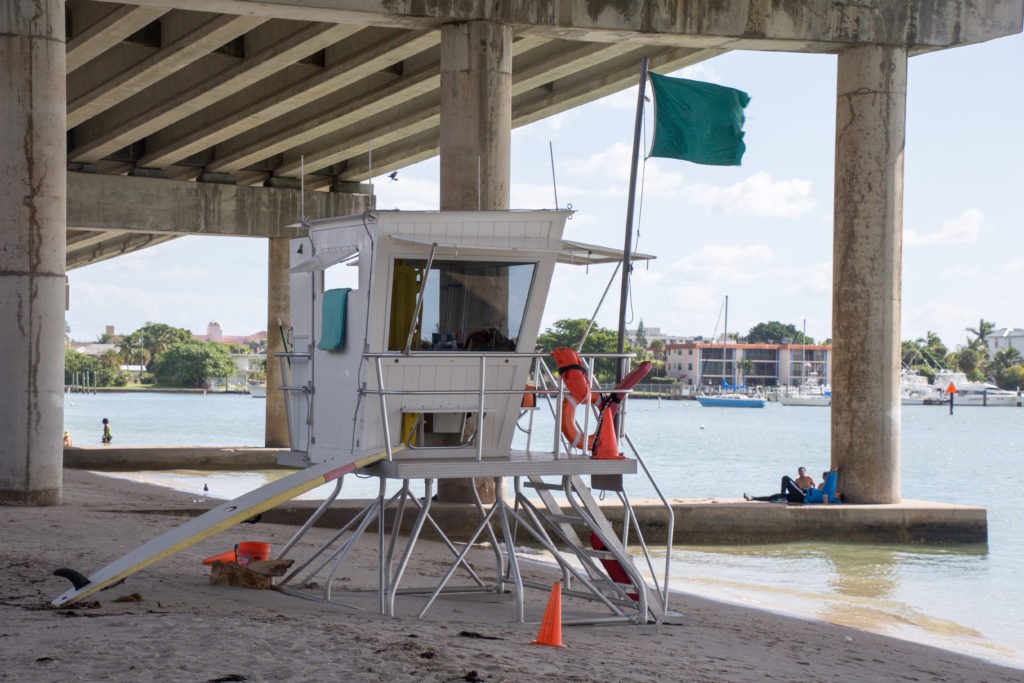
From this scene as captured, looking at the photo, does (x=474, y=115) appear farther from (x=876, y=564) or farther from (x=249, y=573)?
(x=249, y=573)

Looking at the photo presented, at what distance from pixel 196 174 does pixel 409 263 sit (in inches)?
1241

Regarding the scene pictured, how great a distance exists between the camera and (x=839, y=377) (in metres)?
25.5

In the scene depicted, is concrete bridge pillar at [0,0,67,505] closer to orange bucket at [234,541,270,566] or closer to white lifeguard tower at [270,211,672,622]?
orange bucket at [234,541,270,566]

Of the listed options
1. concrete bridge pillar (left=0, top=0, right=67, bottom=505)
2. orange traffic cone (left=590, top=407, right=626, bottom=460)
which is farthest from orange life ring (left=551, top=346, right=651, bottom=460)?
concrete bridge pillar (left=0, top=0, right=67, bottom=505)

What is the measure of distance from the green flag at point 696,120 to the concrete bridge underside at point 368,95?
3.80 m

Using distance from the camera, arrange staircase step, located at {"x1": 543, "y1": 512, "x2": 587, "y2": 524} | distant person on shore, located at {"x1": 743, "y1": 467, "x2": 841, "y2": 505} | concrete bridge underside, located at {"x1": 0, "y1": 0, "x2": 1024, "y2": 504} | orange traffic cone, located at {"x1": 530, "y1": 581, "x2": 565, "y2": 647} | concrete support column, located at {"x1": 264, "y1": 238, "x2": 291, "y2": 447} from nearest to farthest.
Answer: orange traffic cone, located at {"x1": 530, "y1": 581, "x2": 565, "y2": 647}, staircase step, located at {"x1": 543, "y1": 512, "x2": 587, "y2": 524}, concrete bridge underside, located at {"x1": 0, "y1": 0, "x2": 1024, "y2": 504}, distant person on shore, located at {"x1": 743, "y1": 467, "x2": 841, "y2": 505}, concrete support column, located at {"x1": 264, "y1": 238, "x2": 291, "y2": 447}

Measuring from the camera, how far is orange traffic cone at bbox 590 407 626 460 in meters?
13.3

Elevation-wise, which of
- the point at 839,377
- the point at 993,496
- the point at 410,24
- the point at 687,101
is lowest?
the point at 993,496

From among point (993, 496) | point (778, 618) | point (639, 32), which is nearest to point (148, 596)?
point (778, 618)

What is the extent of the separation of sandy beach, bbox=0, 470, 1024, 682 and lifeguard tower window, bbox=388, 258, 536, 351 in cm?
268

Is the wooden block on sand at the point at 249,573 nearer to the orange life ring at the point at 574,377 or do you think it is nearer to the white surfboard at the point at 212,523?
the white surfboard at the point at 212,523

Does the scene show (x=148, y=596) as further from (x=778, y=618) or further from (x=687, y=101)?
(x=687, y=101)

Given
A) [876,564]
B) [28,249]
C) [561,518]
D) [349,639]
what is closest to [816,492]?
[876,564]

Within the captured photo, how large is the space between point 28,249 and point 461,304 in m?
9.98
